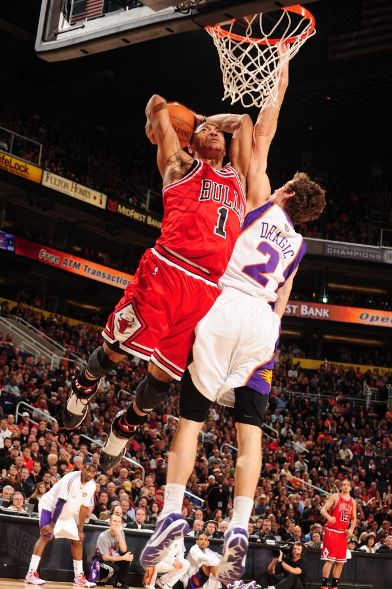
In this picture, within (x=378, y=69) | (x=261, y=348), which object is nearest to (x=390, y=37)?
(x=378, y=69)

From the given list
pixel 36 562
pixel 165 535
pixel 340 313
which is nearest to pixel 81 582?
pixel 36 562

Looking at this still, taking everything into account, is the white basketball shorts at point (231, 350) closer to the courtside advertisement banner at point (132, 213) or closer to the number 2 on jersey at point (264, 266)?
the number 2 on jersey at point (264, 266)

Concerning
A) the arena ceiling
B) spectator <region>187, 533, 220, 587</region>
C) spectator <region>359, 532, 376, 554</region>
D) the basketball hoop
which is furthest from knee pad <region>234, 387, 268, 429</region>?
the arena ceiling

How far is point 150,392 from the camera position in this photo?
5.92m

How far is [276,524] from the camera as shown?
14.7m

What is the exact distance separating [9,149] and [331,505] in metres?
15.2

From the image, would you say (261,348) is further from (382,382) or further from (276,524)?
(382,382)

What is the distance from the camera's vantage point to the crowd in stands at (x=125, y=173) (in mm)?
25828

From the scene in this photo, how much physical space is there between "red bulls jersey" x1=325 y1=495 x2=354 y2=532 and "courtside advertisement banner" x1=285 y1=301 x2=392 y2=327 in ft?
55.9

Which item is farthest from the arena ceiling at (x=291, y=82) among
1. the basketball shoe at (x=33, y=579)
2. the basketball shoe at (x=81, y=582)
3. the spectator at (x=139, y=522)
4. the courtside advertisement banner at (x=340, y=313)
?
the basketball shoe at (x=33, y=579)

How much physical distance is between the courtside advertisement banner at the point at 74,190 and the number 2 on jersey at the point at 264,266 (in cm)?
1955

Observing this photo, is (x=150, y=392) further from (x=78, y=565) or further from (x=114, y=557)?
(x=114, y=557)

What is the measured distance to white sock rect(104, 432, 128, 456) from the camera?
6316 millimetres

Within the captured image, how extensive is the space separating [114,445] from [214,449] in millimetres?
11507
